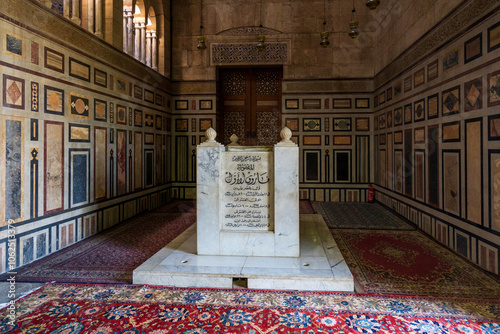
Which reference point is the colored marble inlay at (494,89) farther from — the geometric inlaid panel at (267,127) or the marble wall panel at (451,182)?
the geometric inlaid panel at (267,127)

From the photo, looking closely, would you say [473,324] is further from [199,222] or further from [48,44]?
[48,44]

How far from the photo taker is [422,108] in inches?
200

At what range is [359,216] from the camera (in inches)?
246

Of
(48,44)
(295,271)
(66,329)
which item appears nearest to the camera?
(66,329)

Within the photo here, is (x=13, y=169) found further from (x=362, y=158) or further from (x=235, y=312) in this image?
(x=362, y=158)

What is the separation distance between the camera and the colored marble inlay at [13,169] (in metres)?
3.44

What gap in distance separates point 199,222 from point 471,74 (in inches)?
155

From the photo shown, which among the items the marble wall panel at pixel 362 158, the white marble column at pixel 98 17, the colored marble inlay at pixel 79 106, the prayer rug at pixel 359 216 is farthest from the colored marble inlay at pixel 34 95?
the marble wall panel at pixel 362 158


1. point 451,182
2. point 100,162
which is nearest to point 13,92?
point 100,162

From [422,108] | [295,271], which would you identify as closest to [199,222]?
[295,271]

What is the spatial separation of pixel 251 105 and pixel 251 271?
6.39 m

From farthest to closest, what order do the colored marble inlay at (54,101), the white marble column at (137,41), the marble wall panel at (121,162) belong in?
the white marble column at (137,41) → the marble wall panel at (121,162) → the colored marble inlay at (54,101)

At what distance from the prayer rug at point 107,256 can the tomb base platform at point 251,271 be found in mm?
396

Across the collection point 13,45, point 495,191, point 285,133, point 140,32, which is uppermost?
point 140,32
